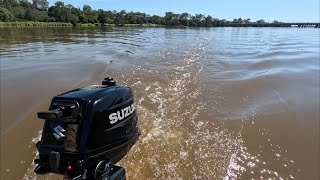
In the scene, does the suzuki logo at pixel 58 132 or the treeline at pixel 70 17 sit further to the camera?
the treeline at pixel 70 17

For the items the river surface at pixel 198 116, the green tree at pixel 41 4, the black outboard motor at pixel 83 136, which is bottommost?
the river surface at pixel 198 116

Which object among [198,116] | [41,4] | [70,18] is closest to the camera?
[198,116]

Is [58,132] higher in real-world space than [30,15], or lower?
lower

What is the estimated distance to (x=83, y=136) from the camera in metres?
2.18

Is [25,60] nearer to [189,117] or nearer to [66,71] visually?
[66,71]

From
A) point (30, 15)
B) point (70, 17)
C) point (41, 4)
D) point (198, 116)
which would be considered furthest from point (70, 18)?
point (198, 116)

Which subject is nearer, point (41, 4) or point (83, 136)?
point (83, 136)

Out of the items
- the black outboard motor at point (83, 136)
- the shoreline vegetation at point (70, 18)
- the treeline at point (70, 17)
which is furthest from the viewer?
the treeline at point (70, 17)

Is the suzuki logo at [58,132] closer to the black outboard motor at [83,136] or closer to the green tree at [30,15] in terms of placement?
the black outboard motor at [83,136]

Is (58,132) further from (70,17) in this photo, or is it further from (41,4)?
(41,4)

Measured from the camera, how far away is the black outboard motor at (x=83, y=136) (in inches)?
83.0

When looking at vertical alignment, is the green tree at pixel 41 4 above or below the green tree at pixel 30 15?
above

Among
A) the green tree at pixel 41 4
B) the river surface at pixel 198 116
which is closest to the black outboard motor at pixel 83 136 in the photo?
the river surface at pixel 198 116

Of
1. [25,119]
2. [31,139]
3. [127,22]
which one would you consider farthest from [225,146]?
[127,22]
